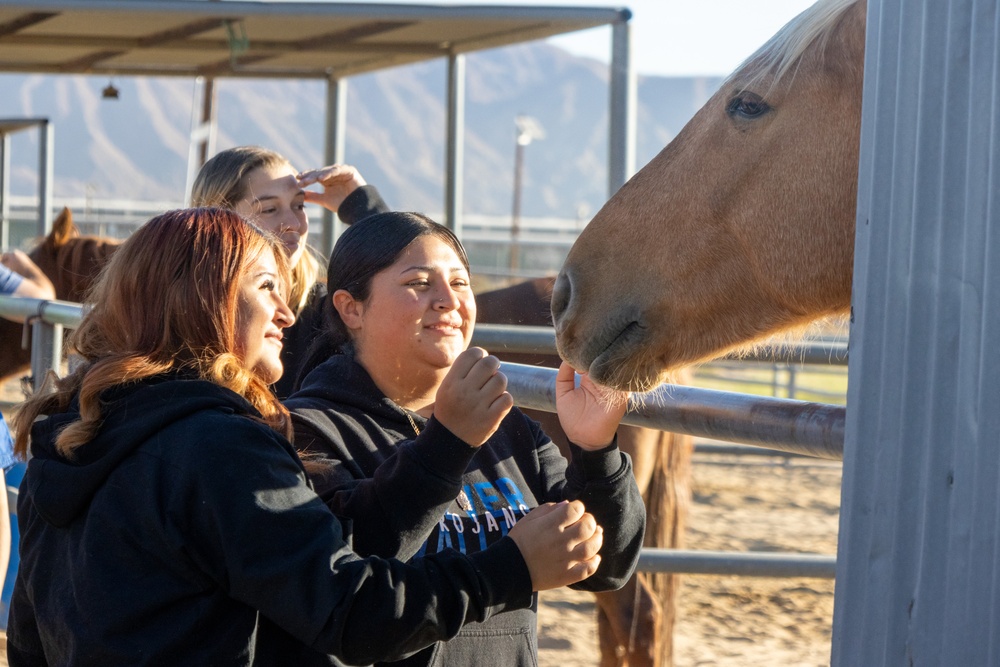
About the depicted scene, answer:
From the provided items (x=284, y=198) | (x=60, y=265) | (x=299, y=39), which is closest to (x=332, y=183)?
(x=284, y=198)

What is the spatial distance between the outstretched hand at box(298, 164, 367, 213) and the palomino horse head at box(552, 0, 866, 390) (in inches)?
48.7

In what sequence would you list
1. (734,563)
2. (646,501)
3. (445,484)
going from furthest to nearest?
(646,501), (734,563), (445,484)

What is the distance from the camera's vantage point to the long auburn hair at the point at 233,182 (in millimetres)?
2834

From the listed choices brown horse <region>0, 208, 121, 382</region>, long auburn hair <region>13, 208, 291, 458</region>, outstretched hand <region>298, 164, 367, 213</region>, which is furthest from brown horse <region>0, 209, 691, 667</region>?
long auburn hair <region>13, 208, 291, 458</region>

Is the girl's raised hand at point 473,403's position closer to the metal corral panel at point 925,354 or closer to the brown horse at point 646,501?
the metal corral panel at point 925,354

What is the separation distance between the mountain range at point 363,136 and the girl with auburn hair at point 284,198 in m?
130

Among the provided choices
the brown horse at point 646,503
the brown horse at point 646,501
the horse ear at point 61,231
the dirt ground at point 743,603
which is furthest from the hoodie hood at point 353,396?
the horse ear at point 61,231

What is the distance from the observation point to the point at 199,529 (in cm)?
127

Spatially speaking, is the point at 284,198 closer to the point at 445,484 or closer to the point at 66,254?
the point at 445,484

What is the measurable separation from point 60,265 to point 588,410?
4.88 m

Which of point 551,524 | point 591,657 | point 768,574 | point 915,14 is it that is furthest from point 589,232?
point 591,657

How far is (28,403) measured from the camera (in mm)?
1567

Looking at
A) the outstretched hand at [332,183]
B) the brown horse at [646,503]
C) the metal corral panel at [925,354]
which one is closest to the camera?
the metal corral panel at [925,354]

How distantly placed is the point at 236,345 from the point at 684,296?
0.83m
